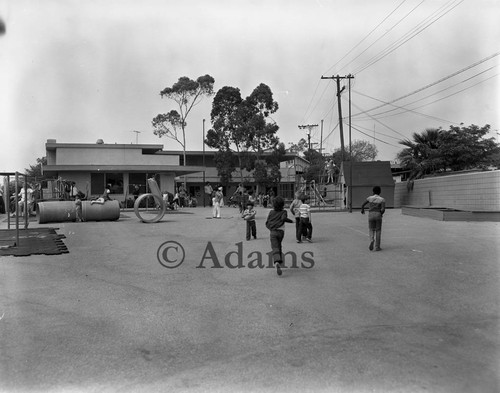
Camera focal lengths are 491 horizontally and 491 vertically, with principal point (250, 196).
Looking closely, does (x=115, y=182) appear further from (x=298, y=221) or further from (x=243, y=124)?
(x=298, y=221)

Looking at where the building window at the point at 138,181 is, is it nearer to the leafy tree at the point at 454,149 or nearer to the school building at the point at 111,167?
the school building at the point at 111,167

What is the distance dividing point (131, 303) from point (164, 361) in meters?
2.22

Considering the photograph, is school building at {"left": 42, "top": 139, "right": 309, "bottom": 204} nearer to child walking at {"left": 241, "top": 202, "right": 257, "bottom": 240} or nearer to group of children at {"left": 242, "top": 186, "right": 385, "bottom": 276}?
child walking at {"left": 241, "top": 202, "right": 257, "bottom": 240}

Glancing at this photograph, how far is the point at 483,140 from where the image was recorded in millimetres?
30422

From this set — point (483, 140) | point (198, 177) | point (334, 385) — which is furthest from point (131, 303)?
point (198, 177)

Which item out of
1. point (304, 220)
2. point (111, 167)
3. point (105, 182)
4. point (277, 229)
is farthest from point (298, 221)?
point (105, 182)

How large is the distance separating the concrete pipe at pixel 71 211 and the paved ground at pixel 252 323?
1103 centimetres

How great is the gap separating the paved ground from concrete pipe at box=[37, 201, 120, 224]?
11025 millimetres

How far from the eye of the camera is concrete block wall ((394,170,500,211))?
819 inches

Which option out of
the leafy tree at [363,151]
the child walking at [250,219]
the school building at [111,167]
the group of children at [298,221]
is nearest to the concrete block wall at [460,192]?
the group of children at [298,221]

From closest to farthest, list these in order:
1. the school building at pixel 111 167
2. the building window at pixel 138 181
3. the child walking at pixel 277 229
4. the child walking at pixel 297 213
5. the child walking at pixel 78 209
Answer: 1. the child walking at pixel 277 229
2. the child walking at pixel 297 213
3. the child walking at pixel 78 209
4. the school building at pixel 111 167
5. the building window at pixel 138 181

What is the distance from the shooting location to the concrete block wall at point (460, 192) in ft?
68.3

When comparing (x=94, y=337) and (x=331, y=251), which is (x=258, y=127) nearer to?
(x=331, y=251)

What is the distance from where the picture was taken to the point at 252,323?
5.86m
